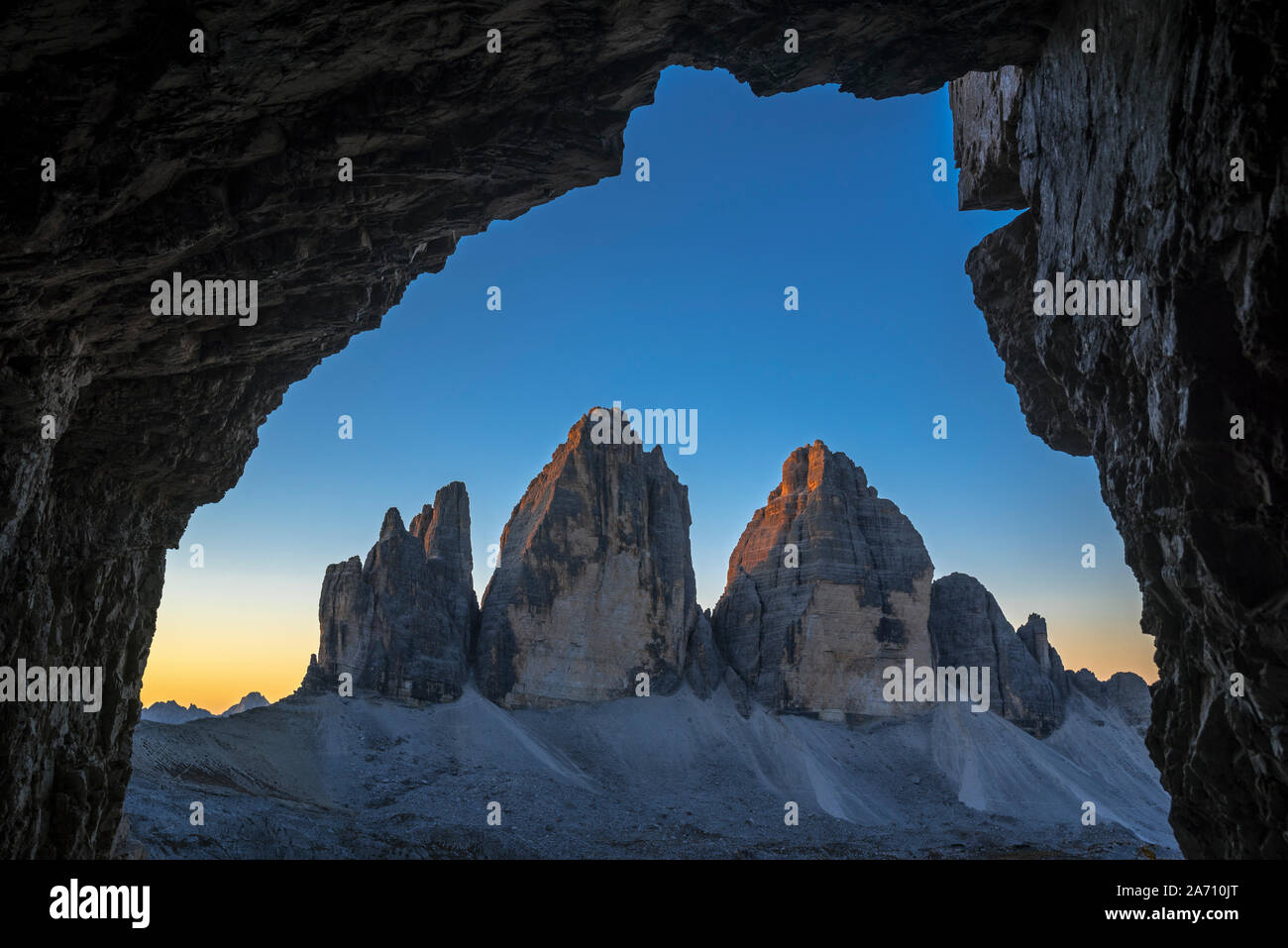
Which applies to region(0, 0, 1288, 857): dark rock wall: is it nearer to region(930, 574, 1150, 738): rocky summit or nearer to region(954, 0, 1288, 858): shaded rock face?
region(954, 0, 1288, 858): shaded rock face

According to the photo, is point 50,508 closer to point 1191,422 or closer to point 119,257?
point 119,257

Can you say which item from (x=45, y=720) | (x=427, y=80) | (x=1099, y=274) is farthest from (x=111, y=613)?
(x=1099, y=274)

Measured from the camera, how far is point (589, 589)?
90.4m

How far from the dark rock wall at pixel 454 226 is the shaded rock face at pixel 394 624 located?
65.4 m

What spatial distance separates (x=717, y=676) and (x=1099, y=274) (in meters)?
85.1

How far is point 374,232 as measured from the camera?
14031 mm

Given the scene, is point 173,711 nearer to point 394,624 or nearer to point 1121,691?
point 394,624

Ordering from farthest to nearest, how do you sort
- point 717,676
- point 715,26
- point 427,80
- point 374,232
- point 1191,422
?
1. point 717,676
2. point 374,232
3. point 715,26
4. point 427,80
5. point 1191,422

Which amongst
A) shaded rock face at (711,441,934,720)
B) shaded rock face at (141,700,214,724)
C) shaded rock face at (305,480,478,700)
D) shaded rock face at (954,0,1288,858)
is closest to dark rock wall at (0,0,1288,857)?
shaded rock face at (954,0,1288,858)

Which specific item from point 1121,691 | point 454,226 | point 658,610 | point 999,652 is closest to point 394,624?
point 658,610

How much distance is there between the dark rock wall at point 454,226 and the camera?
9281mm

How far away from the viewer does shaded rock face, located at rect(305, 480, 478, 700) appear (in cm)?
8025

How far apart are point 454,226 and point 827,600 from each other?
276 ft

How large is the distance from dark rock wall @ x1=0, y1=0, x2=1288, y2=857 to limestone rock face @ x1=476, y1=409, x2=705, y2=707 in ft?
233
